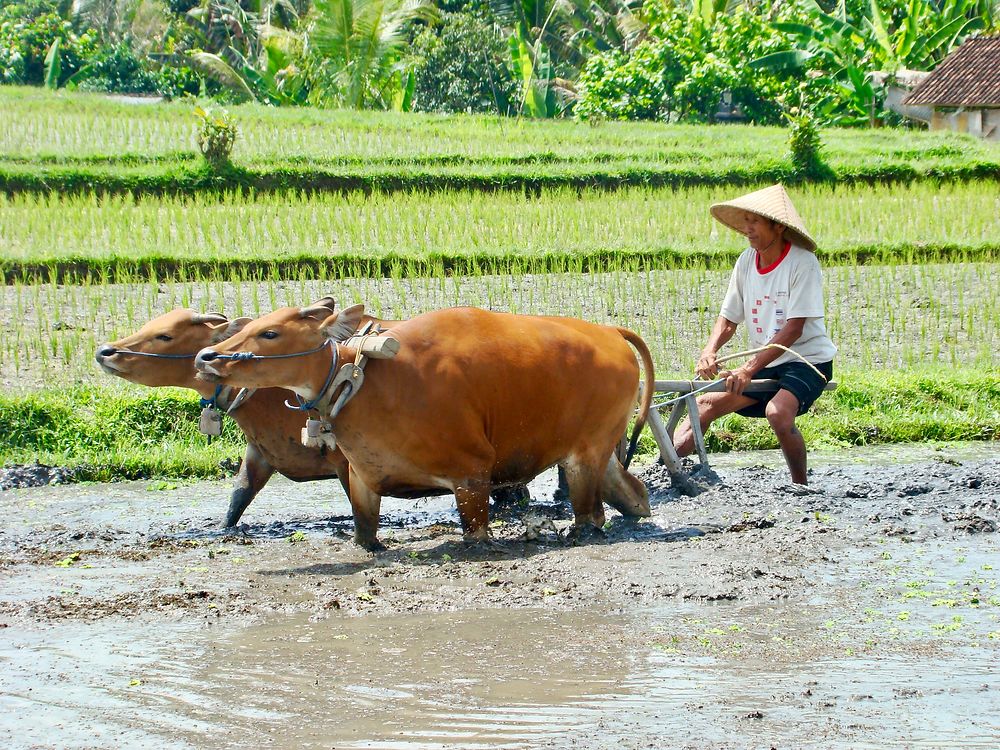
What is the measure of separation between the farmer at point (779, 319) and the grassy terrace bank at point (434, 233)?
17.2 ft

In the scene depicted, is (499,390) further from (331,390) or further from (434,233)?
(434,233)

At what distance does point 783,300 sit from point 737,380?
46cm

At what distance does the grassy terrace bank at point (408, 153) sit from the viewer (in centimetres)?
1576

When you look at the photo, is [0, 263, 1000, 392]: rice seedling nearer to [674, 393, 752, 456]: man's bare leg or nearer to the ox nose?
[674, 393, 752, 456]: man's bare leg

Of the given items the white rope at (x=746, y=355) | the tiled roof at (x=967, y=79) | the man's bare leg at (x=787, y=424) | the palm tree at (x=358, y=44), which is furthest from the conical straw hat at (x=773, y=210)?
the palm tree at (x=358, y=44)

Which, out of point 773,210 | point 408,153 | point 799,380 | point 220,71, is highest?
point 220,71

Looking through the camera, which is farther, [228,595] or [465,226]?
[465,226]

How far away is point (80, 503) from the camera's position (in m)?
→ 7.57

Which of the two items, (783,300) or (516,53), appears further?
(516,53)

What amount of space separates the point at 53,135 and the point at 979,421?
44.3 feet

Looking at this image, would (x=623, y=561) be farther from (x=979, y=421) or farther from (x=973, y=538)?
(x=979, y=421)

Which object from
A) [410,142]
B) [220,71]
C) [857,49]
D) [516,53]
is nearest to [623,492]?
[410,142]

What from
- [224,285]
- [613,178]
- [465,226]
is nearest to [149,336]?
[224,285]

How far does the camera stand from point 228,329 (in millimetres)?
6305
